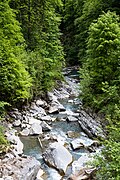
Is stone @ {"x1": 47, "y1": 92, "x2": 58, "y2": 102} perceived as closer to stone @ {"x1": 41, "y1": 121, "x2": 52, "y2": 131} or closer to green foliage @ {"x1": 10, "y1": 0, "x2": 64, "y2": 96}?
green foliage @ {"x1": 10, "y1": 0, "x2": 64, "y2": 96}

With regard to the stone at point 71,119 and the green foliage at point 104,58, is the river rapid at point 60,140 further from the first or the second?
the green foliage at point 104,58

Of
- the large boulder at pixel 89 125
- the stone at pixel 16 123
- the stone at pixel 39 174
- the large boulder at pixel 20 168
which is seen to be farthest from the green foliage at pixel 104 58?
the large boulder at pixel 20 168

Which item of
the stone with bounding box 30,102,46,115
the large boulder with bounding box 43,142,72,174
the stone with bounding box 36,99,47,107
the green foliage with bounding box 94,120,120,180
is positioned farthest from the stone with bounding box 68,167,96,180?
the stone with bounding box 36,99,47,107

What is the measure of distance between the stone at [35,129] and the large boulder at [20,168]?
10.4 feet

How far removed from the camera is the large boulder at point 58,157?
10431mm

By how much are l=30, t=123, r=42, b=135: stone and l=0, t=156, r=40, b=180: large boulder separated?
10.4 feet

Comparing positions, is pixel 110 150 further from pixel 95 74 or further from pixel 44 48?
pixel 44 48

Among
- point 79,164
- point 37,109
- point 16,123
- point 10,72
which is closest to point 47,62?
point 37,109

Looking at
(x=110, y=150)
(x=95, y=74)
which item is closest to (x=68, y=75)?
(x=95, y=74)

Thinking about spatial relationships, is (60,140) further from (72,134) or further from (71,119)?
(71,119)

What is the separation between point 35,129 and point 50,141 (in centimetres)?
132

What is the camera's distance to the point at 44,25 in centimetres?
2284

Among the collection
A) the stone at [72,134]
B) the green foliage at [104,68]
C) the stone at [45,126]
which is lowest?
the stone at [72,134]

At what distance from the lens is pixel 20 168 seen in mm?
9633
